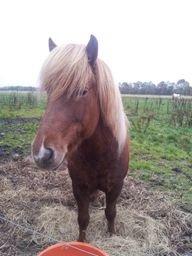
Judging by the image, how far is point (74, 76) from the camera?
261cm

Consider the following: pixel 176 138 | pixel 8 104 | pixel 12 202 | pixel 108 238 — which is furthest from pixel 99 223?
pixel 8 104

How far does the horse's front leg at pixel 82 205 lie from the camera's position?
3594mm

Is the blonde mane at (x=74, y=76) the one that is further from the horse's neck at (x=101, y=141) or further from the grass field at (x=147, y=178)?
the grass field at (x=147, y=178)

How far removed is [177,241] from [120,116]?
1.67 meters

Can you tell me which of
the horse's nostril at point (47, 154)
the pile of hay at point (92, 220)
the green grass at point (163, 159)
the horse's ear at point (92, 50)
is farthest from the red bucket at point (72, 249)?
the green grass at point (163, 159)

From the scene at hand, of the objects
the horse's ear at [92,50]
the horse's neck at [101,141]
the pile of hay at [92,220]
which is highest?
the horse's ear at [92,50]

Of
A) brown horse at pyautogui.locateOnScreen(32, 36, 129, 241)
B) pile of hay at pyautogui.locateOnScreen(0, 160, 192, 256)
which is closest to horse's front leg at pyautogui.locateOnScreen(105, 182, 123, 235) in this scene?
brown horse at pyautogui.locateOnScreen(32, 36, 129, 241)

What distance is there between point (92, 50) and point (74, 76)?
297 millimetres

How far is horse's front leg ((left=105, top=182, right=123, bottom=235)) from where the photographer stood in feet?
12.1

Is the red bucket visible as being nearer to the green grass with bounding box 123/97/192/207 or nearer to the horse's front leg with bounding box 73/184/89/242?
the horse's front leg with bounding box 73/184/89/242

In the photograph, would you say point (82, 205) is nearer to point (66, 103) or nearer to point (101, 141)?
point (101, 141)

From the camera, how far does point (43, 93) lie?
9.57 feet

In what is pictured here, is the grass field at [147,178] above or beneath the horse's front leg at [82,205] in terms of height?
beneath

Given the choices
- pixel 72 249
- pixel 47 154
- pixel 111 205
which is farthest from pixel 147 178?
pixel 47 154
